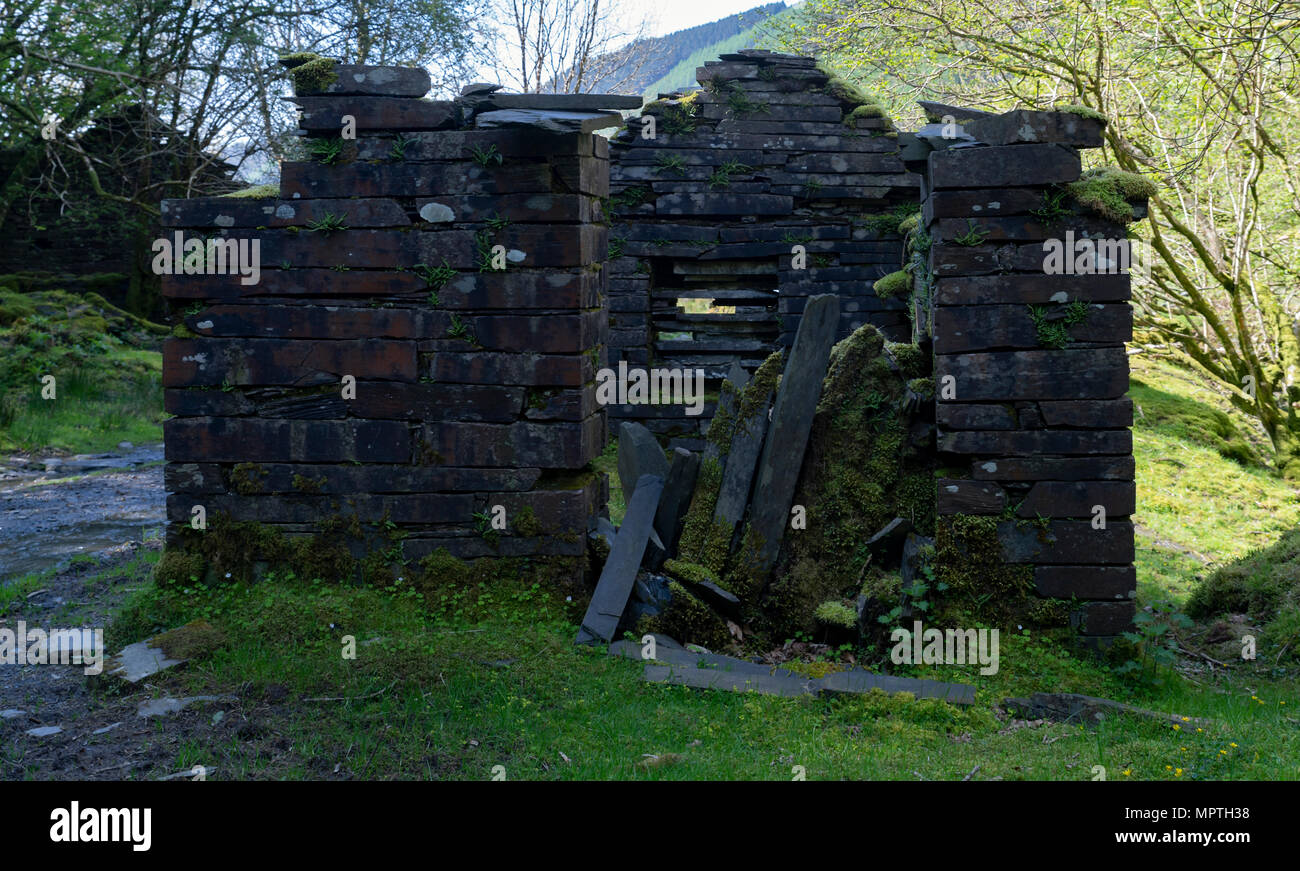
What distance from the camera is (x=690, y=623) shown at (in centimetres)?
612

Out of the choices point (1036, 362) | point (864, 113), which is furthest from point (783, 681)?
point (864, 113)

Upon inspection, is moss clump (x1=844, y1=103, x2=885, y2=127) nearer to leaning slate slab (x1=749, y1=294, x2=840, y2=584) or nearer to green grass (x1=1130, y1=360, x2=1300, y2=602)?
green grass (x1=1130, y1=360, x2=1300, y2=602)

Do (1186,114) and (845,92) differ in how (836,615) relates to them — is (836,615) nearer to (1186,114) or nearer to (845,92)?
(845,92)

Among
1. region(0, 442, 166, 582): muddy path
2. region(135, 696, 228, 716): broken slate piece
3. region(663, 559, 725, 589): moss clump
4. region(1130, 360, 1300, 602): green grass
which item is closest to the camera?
region(135, 696, 228, 716): broken slate piece

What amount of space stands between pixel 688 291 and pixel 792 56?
302cm

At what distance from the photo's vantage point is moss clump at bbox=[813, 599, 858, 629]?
242 inches

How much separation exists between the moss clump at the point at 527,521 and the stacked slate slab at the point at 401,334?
0.5 inches

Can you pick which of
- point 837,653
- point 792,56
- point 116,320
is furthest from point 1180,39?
point 116,320

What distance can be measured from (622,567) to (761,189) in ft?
23.9

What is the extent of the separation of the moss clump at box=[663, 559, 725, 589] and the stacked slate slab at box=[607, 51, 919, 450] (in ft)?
19.0

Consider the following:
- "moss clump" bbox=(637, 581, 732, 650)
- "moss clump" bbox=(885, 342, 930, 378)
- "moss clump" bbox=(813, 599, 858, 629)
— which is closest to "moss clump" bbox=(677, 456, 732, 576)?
"moss clump" bbox=(637, 581, 732, 650)

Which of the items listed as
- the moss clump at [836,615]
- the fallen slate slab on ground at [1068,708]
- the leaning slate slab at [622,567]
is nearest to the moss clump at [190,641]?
the leaning slate slab at [622,567]

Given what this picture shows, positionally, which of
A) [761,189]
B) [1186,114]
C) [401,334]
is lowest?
[401,334]

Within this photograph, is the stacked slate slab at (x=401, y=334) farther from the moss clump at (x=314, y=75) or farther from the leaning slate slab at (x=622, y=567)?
the leaning slate slab at (x=622, y=567)
